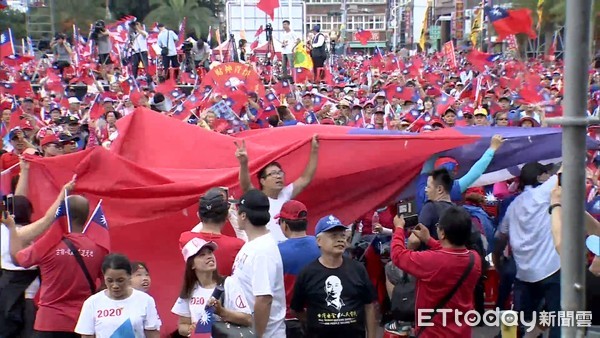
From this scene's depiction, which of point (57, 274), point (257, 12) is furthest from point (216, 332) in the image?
point (257, 12)

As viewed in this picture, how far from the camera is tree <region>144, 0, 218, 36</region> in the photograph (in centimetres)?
5422

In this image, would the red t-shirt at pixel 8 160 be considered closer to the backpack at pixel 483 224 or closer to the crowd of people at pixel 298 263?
the crowd of people at pixel 298 263

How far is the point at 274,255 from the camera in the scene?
187 inches

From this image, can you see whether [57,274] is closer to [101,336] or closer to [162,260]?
[101,336]

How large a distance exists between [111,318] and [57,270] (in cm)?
67

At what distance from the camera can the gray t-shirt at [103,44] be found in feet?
77.9

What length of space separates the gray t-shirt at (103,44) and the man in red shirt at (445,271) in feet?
65.5

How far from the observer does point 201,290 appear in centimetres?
471

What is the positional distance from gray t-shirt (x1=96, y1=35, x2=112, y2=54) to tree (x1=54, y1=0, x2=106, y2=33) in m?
25.0

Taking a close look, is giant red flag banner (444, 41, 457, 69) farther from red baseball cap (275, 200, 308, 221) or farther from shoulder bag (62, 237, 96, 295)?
shoulder bag (62, 237, 96, 295)

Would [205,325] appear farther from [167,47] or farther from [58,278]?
[167,47]

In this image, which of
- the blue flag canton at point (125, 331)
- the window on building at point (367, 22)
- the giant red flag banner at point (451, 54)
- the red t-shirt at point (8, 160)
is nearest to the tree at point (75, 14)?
the giant red flag banner at point (451, 54)

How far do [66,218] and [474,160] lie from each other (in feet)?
10.00
